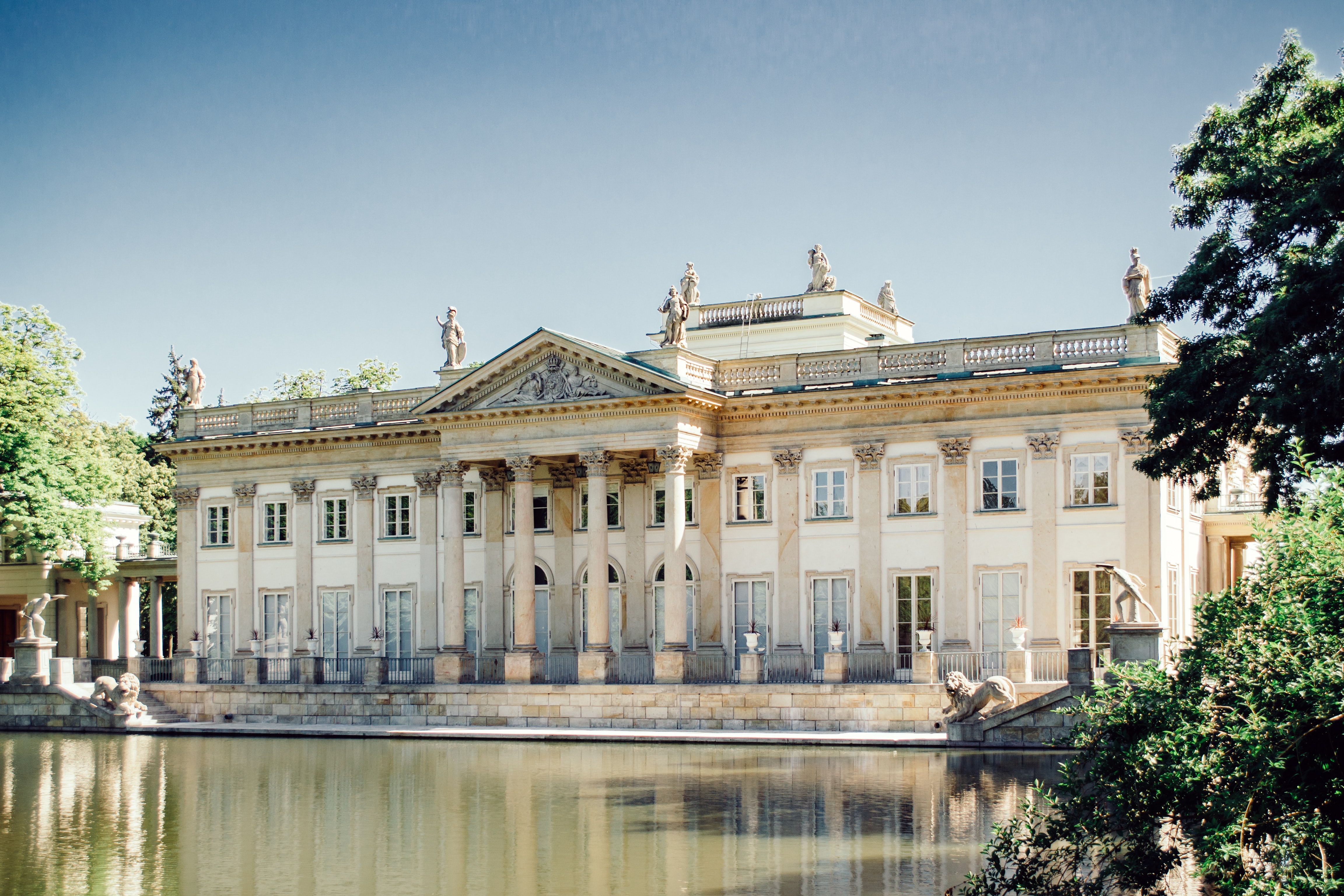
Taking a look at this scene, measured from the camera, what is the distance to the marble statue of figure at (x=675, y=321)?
41562mm

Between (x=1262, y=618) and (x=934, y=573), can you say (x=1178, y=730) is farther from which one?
(x=934, y=573)

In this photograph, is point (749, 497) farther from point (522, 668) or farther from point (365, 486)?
point (365, 486)

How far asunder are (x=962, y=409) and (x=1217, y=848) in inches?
1104

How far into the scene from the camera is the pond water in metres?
18.8

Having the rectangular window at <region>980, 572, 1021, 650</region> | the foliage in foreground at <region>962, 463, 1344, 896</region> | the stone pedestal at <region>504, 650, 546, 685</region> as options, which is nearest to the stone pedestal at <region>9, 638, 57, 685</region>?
the stone pedestal at <region>504, 650, 546, 685</region>

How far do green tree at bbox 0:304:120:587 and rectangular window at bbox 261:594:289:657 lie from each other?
8253 mm

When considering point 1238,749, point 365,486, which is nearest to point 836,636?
point 365,486

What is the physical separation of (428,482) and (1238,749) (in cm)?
3567

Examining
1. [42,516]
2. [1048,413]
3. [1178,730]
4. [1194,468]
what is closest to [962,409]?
[1048,413]

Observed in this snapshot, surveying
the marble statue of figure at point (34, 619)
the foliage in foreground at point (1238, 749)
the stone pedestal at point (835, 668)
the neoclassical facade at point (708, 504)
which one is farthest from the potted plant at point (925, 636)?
the marble statue of figure at point (34, 619)

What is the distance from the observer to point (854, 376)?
41.1 metres

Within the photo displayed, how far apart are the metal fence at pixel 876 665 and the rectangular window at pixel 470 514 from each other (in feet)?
41.4

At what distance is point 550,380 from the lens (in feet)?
139

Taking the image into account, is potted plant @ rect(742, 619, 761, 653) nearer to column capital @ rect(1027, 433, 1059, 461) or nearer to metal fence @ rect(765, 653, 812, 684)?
metal fence @ rect(765, 653, 812, 684)
